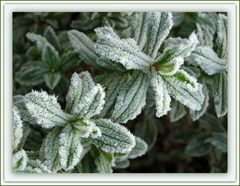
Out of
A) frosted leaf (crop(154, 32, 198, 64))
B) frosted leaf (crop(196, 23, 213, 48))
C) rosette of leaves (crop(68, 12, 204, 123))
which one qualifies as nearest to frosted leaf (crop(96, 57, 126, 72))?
rosette of leaves (crop(68, 12, 204, 123))

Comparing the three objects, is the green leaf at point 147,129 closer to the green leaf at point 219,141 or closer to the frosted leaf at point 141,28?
the green leaf at point 219,141

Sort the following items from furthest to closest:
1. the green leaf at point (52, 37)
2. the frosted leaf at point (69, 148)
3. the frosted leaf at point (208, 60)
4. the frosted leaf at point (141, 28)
Result: the green leaf at point (52, 37), the frosted leaf at point (208, 60), the frosted leaf at point (141, 28), the frosted leaf at point (69, 148)

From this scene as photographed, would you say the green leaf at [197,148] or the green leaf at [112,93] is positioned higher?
the green leaf at [112,93]

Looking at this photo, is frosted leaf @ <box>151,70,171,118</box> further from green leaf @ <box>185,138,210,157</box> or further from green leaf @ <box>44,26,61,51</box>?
green leaf @ <box>185,138,210,157</box>

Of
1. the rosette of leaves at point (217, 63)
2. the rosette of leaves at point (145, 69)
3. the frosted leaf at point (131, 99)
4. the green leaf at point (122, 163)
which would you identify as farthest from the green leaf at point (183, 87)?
the green leaf at point (122, 163)

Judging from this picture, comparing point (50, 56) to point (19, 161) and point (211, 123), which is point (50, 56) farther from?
point (211, 123)

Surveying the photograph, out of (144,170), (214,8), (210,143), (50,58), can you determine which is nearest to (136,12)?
(214,8)
